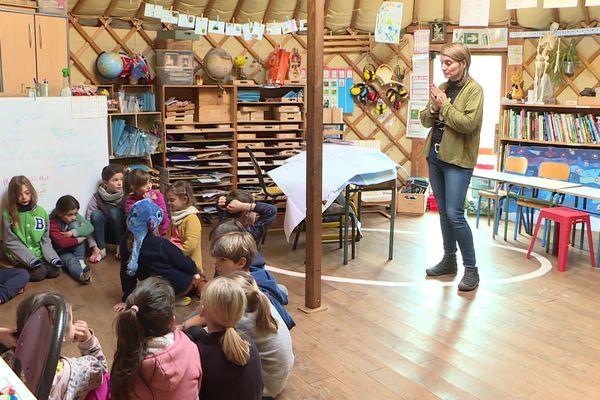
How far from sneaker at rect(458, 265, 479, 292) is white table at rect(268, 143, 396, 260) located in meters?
0.87

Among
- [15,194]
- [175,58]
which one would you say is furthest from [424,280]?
[175,58]

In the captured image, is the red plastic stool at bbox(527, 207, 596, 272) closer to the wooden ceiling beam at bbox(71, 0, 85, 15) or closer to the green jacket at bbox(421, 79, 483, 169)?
the green jacket at bbox(421, 79, 483, 169)

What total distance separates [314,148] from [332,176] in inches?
33.8

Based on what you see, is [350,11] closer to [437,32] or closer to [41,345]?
[437,32]

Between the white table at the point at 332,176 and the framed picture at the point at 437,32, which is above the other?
the framed picture at the point at 437,32

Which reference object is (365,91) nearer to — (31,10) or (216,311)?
(31,10)

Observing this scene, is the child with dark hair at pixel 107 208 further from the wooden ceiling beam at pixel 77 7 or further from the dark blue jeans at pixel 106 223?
the wooden ceiling beam at pixel 77 7

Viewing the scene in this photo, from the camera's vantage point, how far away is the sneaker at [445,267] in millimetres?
4199

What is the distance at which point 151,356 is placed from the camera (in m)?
1.84

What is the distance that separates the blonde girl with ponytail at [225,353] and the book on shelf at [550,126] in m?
4.59

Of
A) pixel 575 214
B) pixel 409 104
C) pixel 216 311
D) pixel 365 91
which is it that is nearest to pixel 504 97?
pixel 409 104

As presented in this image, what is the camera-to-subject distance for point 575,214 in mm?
4422

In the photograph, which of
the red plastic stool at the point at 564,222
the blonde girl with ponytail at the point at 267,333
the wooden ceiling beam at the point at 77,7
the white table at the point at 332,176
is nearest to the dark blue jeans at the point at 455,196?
the white table at the point at 332,176

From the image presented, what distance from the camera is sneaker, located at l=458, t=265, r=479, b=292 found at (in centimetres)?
390
